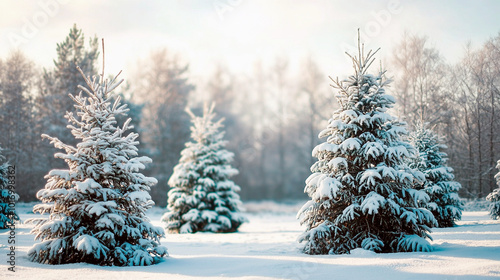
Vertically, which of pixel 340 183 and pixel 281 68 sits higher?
pixel 281 68

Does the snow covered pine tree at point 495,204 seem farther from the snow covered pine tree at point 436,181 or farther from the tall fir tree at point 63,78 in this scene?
the tall fir tree at point 63,78

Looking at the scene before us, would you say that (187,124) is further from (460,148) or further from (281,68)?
(460,148)

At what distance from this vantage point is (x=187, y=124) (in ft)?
114

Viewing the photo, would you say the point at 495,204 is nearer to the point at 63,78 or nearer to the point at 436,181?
the point at 436,181

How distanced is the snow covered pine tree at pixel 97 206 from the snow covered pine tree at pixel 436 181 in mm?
9114

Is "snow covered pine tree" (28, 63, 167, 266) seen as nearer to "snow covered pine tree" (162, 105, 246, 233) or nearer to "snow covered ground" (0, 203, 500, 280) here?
"snow covered ground" (0, 203, 500, 280)

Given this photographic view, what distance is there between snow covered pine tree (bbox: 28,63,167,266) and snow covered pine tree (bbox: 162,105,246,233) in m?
7.34

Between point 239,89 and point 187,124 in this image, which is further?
point 239,89

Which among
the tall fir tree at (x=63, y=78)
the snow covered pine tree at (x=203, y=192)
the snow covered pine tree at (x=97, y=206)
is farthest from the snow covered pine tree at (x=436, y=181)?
the tall fir tree at (x=63, y=78)

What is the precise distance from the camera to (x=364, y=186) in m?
8.24

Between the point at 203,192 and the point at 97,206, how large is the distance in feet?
27.6

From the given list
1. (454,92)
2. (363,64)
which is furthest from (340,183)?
(454,92)

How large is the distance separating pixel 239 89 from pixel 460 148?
2660cm

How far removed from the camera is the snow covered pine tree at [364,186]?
7.84 metres
